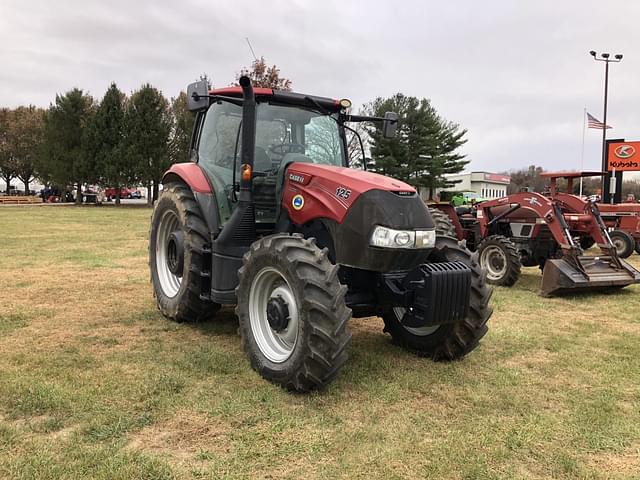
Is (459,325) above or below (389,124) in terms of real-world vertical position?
below

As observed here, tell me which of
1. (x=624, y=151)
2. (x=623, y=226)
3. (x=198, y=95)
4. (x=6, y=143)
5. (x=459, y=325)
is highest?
(x=6, y=143)

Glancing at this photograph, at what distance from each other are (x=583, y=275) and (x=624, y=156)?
1676 centimetres

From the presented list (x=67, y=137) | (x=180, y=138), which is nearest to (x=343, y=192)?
(x=180, y=138)

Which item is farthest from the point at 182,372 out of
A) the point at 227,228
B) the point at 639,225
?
the point at 639,225

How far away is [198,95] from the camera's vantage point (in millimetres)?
4875

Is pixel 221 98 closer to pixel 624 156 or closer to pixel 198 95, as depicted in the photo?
pixel 198 95

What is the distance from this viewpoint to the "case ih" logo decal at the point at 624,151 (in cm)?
2173

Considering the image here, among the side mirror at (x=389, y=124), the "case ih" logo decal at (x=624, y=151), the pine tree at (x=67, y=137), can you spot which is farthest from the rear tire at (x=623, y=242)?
the pine tree at (x=67, y=137)

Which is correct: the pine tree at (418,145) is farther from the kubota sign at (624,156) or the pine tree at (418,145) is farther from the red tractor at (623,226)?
the red tractor at (623,226)

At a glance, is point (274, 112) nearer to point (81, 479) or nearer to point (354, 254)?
point (354, 254)

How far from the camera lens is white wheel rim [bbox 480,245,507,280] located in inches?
360

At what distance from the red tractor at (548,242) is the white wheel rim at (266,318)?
519cm

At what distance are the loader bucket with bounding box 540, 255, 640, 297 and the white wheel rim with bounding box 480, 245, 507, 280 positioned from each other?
1.04 meters

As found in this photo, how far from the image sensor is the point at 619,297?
8.12 m
